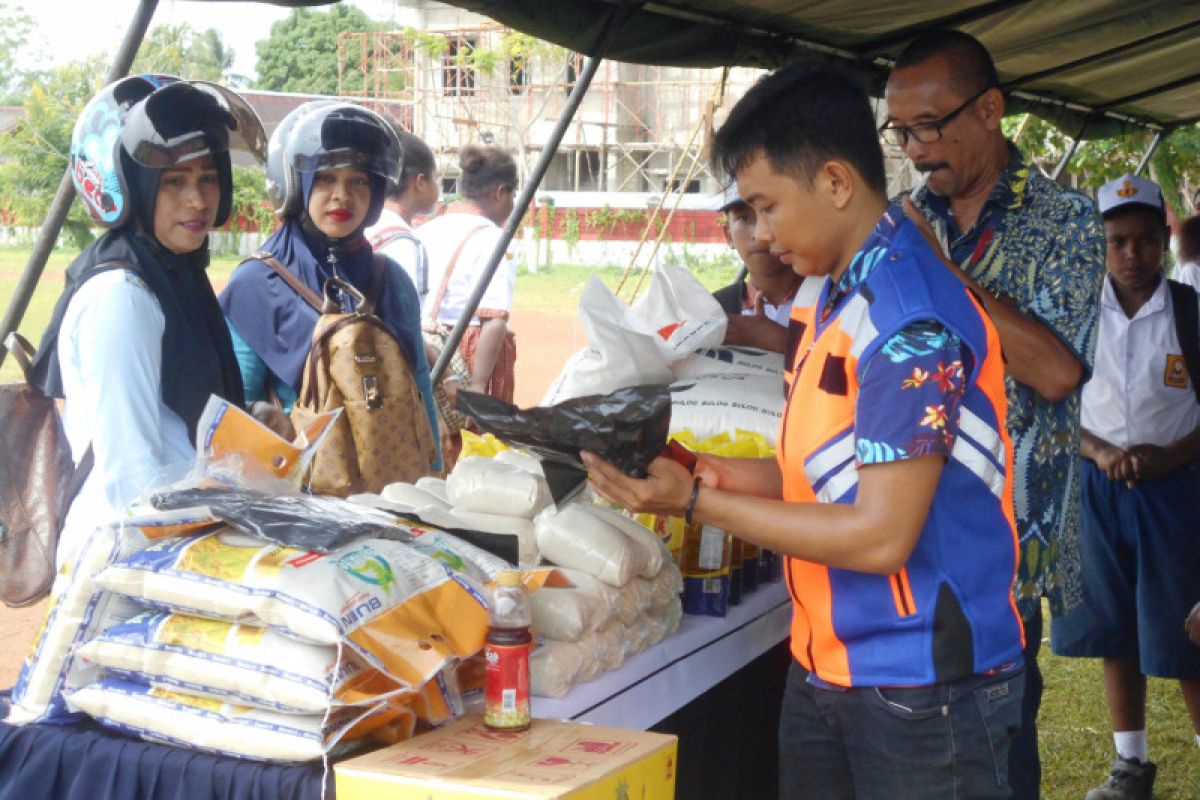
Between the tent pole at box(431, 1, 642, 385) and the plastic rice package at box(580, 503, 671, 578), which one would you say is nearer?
the plastic rice package at box(580, 503, 671, 578)

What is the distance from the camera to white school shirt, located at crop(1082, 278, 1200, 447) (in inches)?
162

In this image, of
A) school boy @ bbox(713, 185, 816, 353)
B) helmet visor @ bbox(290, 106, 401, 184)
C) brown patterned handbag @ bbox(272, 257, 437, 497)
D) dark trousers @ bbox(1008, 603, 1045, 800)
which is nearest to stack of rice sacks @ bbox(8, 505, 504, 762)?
brown patterned handbag @ bbox(272, 257, 437, 497)

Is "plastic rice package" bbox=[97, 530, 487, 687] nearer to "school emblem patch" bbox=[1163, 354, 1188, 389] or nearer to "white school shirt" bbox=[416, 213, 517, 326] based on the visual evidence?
"school emblem patch" bbox=[1163, 354, 1188, 389]

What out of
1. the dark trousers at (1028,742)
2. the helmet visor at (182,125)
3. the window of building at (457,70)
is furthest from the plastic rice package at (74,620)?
the window of building at (457,70)

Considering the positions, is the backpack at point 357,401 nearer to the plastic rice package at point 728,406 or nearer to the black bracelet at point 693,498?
the plastic rice package at point 728,406

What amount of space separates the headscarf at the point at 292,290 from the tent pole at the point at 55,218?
1.58 feet

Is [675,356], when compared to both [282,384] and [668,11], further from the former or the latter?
[668,11]

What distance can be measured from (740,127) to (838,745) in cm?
100

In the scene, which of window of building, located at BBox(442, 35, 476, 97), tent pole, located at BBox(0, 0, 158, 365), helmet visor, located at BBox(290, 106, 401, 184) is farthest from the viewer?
window of building, located at BBox(442, 35, 476, 97)

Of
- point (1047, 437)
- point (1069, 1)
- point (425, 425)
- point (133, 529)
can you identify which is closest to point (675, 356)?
point (425, 425)

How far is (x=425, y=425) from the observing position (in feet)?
10.4

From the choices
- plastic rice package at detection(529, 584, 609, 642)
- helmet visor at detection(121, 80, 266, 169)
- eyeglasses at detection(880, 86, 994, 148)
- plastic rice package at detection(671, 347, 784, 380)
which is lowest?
plastic rice package at detection(529, 584, 609, 642)

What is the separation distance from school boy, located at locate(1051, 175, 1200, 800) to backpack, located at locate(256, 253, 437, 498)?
8.23ft

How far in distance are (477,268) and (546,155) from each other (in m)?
1.36
